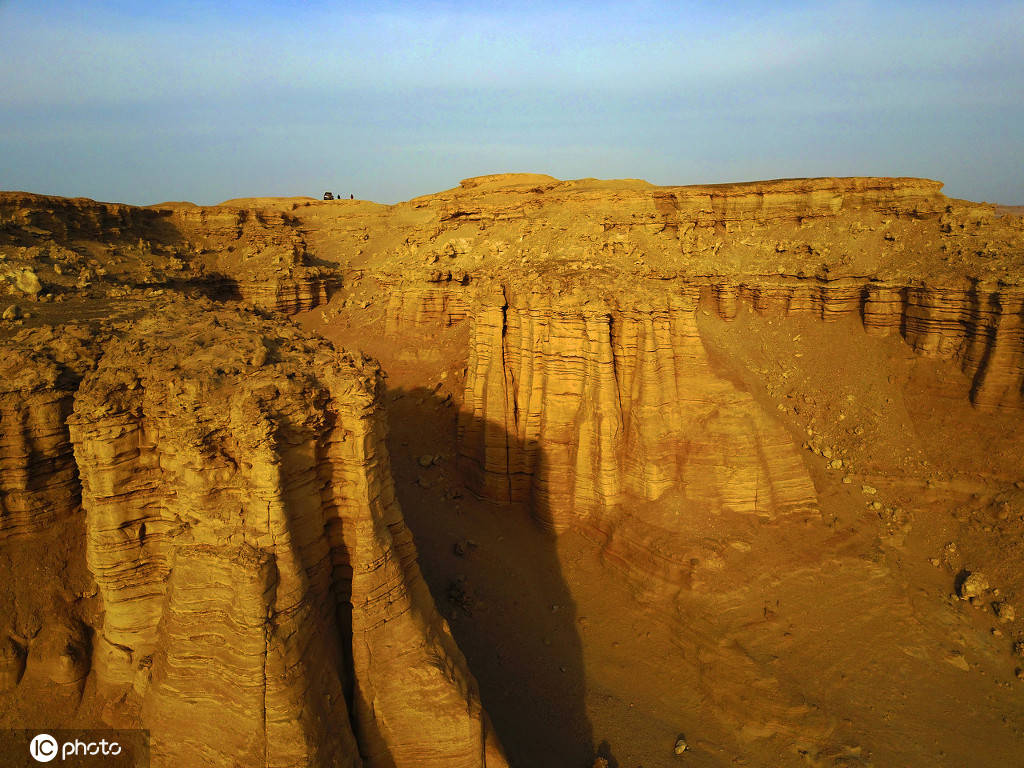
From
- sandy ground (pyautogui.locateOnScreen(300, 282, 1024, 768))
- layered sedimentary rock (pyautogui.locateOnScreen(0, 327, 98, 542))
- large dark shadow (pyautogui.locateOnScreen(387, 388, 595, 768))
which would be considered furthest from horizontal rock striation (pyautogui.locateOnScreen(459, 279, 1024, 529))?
layered sedimentary rock (pyautogui.locateOnScreen(0, 327, 98, 542))

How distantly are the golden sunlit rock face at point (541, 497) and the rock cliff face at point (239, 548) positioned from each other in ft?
0.12

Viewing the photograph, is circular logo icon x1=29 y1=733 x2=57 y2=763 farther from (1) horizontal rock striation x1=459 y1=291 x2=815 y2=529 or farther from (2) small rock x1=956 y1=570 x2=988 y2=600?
(2) small rock x1=956 y1=570 x2=988 y2=600

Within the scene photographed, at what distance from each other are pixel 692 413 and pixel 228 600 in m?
11.6

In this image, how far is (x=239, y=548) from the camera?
18.4 feet

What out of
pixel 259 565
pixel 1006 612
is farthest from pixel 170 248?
pixel 1006 612

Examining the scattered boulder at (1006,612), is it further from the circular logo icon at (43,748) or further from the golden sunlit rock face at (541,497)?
the circular logo icon at (43,748)

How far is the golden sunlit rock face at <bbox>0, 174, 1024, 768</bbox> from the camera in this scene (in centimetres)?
590

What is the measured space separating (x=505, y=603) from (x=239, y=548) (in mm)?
8177

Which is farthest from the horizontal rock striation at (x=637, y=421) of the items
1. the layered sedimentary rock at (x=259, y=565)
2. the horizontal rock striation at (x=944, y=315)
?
the horizontal rock striation at (x=944, y=315)

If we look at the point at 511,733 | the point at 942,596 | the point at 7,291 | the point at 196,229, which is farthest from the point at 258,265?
the point at 942,596

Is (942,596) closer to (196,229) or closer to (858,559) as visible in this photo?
(858,559)

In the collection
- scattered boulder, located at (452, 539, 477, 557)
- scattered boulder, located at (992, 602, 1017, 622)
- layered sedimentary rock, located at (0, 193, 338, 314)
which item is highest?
layered sedimentary rock, located at (0, 193, 338, 314)

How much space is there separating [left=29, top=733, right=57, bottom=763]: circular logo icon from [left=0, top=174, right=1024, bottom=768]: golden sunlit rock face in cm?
24

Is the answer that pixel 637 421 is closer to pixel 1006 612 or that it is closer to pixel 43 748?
pixel 1006 612
